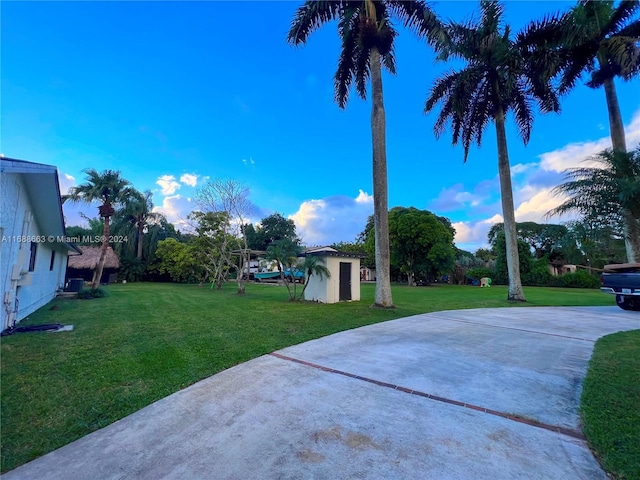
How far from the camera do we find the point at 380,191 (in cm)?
1088

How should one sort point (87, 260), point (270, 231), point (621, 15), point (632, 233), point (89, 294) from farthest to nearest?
point (270, 231)
point (87, 260)
point (89, 294)
point (621, 15)
point (632, 233)

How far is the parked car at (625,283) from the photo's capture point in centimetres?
984

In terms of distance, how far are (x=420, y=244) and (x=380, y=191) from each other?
61.0 ft

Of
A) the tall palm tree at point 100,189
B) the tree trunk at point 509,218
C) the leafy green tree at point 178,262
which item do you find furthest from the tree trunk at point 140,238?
the tree trunk at point 509,218

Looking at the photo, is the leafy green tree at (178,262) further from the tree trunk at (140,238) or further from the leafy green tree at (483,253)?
the leafy green tree at (483,253)

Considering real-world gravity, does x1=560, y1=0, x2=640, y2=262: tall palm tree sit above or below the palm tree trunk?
above

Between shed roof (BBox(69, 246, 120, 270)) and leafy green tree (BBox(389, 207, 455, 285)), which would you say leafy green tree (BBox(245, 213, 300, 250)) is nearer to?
shed roof (BBox(69, 246, 120, 270))

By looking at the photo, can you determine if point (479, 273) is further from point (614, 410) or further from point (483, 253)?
point (614, 410)

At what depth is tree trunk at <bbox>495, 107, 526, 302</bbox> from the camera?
1383 cm

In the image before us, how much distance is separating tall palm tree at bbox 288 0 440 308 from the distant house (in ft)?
30.0

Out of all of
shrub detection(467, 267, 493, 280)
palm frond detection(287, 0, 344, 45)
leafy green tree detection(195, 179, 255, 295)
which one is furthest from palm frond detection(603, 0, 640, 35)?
shrub detection(467, 267, 493, 280)

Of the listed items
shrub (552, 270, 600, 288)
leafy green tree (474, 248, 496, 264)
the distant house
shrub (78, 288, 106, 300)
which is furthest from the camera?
leafy green tree (474, 248, 496, 264)

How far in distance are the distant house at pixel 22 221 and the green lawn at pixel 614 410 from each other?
850cm

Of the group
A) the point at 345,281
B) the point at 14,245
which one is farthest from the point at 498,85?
the point at 14,245
